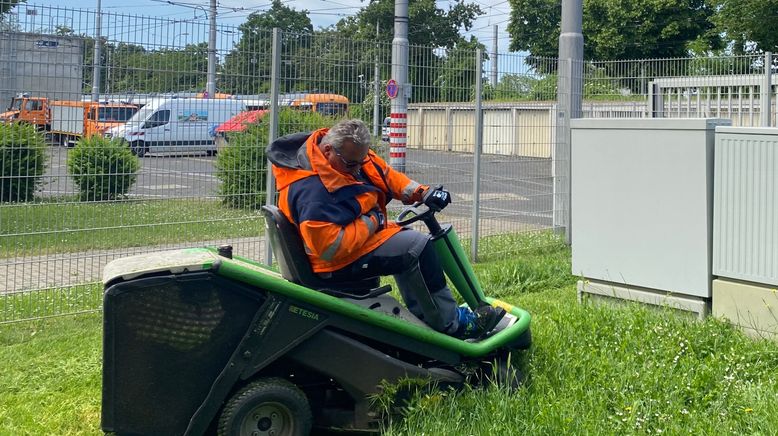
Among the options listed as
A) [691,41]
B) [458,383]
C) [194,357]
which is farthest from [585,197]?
[691,41]

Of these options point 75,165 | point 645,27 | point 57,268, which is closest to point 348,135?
point 75,165

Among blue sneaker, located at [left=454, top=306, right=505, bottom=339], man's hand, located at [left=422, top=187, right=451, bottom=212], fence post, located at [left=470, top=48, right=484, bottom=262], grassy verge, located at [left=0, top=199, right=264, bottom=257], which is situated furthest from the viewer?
fence post, located at [left=470, top=48, right=484, bottom=262]

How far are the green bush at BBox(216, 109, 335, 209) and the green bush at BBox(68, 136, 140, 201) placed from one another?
0.80 meters

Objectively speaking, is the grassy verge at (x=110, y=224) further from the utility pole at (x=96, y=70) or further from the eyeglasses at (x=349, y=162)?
the eyeglasses at (x=349, y=162)

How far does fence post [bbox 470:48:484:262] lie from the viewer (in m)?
9.74

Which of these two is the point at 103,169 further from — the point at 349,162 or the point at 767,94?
the point at 767,94

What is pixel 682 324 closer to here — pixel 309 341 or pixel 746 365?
pixel 746 365

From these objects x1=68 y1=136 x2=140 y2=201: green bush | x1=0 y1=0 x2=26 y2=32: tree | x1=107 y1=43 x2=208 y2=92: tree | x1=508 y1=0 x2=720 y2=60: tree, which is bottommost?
x1=68 y1=136 x2=140 y2=201: green bush

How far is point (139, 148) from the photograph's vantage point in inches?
270

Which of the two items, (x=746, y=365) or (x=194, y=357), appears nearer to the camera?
(x=194, y=357)

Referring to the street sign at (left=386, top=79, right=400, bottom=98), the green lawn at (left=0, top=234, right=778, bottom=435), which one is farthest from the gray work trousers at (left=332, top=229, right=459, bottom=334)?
the street sign at (left=386, top=79, right=400, bottom=98)

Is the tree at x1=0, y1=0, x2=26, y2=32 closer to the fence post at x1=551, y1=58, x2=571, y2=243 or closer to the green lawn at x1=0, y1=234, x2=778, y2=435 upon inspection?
the green lawn at x1=0, y1=234, x2=778, y2=435

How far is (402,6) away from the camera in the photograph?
1780 centimetres

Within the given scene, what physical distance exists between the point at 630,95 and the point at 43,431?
29.2 feet
